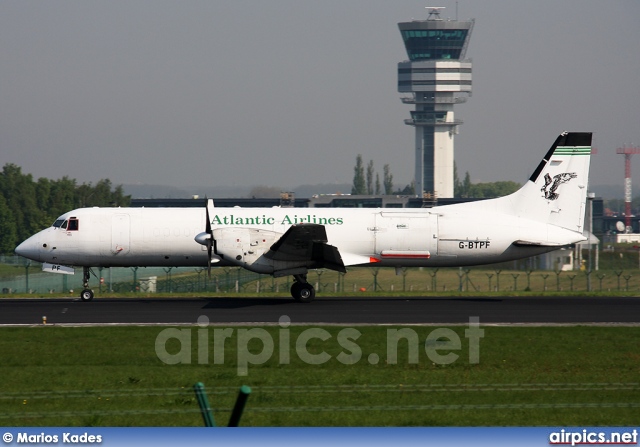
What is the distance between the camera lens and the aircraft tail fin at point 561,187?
34.4 metres

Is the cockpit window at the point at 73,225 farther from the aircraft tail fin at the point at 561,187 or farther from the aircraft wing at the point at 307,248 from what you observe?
the aircraft tail fin at the point at 561,187

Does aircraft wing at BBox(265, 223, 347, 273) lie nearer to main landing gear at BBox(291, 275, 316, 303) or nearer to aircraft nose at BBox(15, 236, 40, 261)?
main landing gear at BBox(291, 275, 316, 303)

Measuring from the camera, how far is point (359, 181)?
194 meters

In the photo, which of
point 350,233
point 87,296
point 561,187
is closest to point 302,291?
point 350,233

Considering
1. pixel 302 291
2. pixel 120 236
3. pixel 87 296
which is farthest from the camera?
pixel 87 296

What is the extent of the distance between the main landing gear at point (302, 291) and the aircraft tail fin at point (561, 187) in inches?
375

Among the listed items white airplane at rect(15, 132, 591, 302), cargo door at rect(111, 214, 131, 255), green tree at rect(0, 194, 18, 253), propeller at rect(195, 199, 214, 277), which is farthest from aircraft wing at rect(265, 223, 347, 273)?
green tree at rect(0, 194, 18, 253)

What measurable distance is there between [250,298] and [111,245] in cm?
619

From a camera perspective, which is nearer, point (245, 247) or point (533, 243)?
point (245, 247)

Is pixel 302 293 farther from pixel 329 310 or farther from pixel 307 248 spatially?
pixel 329 310

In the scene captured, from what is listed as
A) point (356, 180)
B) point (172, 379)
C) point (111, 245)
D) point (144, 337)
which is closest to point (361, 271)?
point (111, 245)

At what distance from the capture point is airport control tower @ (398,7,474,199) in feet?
562

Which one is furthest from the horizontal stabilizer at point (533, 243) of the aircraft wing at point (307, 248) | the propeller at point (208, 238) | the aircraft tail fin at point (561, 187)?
the propeller at point (208, 238)

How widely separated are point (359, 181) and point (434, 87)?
105ft
